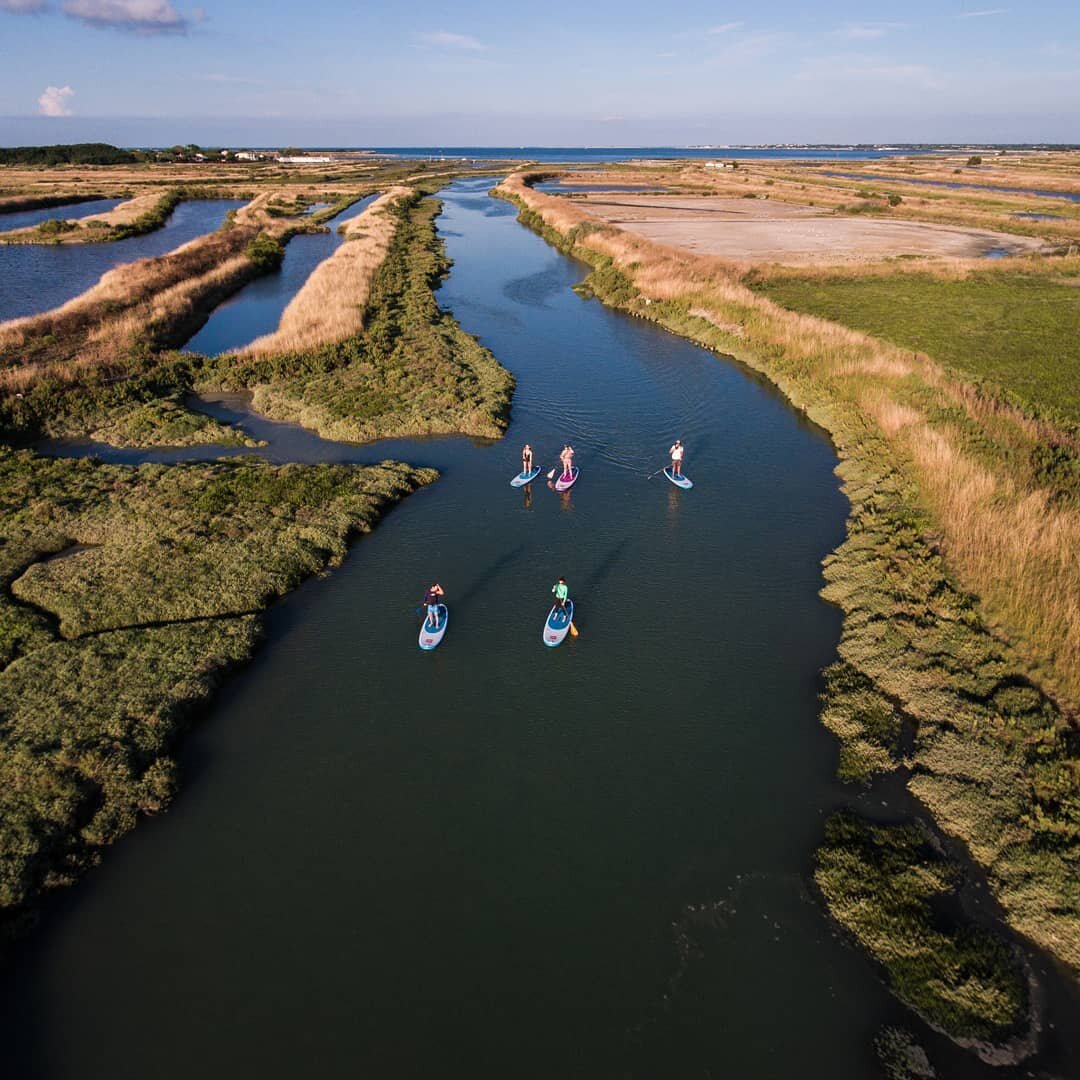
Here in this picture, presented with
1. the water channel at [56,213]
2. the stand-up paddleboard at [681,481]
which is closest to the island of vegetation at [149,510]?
the stand-up paddleboard at [681,481]

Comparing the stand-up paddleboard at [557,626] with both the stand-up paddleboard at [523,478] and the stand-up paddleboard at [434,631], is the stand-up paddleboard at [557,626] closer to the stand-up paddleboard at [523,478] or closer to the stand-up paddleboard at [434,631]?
the stand-up paddleboard at [434,631]

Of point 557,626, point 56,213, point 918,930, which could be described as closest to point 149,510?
point 557,626

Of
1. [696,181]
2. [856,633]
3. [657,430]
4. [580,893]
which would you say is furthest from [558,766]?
[696,181]

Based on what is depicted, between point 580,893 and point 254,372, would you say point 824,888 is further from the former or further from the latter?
point 254,372

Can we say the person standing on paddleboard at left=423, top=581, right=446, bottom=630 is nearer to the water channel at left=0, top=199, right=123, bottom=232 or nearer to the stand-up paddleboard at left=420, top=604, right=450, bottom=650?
the stand-up paddleboard at left=420, top=604, right=450, bottom=650

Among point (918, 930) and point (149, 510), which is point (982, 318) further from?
point (149, 510)

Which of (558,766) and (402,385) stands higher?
(402,385)
